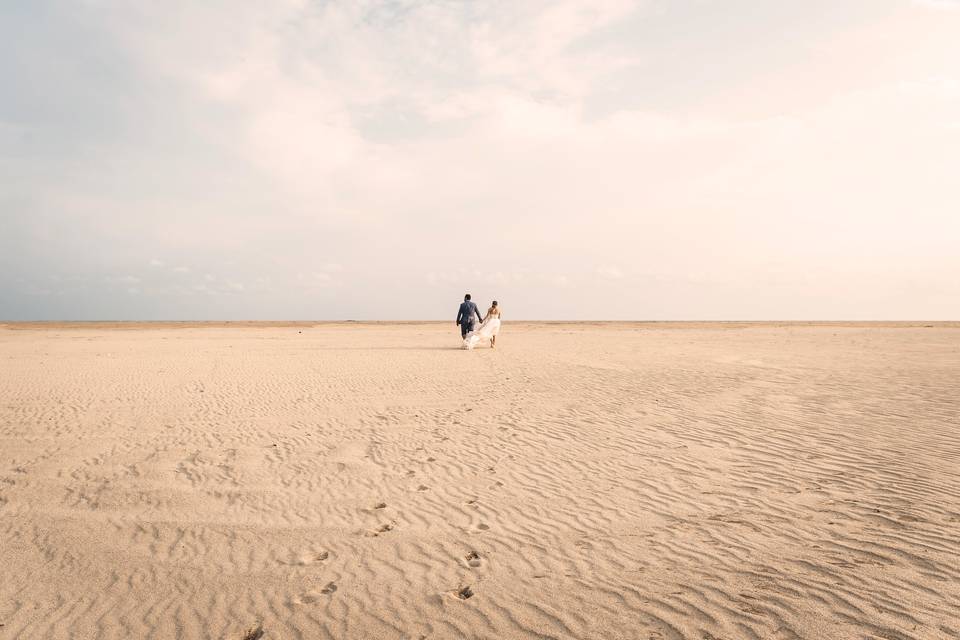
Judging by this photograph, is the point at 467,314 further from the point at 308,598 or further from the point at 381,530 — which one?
the point at 308,598

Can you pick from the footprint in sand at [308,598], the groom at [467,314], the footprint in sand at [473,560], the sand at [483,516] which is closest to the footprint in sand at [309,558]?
the sand at [483,516]

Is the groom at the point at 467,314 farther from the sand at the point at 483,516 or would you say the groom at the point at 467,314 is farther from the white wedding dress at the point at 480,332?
the sand at the point at 483,516

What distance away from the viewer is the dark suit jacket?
25.1 m

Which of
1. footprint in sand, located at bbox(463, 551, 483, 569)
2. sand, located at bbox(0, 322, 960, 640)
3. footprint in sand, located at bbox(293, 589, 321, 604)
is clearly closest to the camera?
sand, located at bbox(0, 322, 960, 640)

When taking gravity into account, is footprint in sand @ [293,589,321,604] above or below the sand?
below

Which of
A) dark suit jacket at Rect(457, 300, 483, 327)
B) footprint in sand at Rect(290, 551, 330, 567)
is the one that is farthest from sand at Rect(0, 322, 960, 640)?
dark suit jacket at Rect(457, 300, 483, 327)

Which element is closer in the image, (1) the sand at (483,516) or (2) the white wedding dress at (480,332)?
(1) the sand at (483,516)

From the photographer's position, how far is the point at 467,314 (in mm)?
25484

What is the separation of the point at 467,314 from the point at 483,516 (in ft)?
64.4

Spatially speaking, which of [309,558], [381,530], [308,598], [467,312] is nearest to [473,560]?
[381,530]

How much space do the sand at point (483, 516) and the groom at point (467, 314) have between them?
489 inches

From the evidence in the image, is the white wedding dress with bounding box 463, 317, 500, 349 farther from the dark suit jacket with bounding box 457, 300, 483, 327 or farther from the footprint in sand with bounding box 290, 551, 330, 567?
the footprint in sand with bounding box 290, 551, 330, 567

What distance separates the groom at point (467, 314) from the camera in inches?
987

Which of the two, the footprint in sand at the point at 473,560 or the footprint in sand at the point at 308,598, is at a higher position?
the footprint in sand at the point at 473,560
